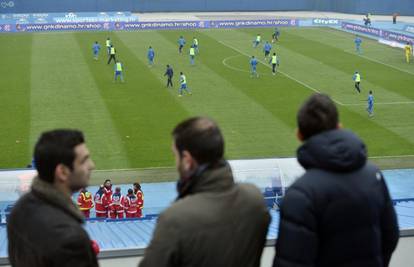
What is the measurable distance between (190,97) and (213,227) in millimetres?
24634

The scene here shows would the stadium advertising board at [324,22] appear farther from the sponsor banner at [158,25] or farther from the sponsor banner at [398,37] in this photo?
the sponsor banner at [398,37]

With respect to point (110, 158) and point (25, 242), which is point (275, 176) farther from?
point (25, 242)

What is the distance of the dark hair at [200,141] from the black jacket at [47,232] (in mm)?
590

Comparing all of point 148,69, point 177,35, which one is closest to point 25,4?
point 177,35

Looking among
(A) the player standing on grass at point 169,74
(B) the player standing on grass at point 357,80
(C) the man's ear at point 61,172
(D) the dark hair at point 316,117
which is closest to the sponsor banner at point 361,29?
(B) the player standing on grass at point 357,80

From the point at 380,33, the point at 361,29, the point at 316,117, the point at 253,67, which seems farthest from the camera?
the point at 361,29

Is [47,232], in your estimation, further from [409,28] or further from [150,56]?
[409,28]

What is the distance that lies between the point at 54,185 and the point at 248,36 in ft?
151

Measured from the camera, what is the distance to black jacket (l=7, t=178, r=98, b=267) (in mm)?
2873

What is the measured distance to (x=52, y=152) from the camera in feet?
9.89

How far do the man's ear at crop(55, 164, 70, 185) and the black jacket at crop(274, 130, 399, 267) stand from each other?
1028 millimetres

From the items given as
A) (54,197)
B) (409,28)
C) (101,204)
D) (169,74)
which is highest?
(54,197)

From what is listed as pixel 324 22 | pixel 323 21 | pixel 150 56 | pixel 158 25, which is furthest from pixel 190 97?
pixel 324 22

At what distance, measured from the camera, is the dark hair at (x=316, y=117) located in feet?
10.6
